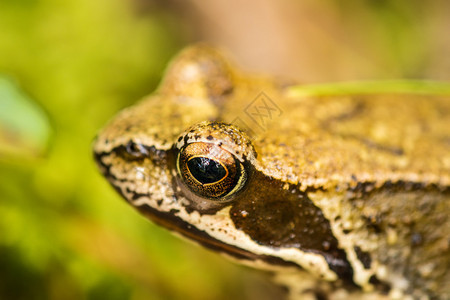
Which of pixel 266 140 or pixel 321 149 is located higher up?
pixel 321 149

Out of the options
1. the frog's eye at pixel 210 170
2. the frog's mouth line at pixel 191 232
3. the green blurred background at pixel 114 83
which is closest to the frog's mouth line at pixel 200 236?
the frog's mouth line at pixel 191 232

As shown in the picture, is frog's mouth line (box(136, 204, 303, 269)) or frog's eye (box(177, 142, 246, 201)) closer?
frog's eye (box(177, 142, 246, 201))

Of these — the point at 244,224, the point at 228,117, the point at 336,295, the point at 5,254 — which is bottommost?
the point at 5,254

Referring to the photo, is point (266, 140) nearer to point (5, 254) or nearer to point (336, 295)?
point (336, 295)

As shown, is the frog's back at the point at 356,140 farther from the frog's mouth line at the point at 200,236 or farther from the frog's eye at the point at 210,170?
the frog's mouth line at the point at 200,236

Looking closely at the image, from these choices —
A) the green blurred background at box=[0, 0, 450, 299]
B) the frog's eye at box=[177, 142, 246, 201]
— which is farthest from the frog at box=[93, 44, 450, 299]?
the green blurred background at box=[0, 0, 450, 299]

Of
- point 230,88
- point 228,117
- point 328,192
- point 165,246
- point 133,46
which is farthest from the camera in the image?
point 133,46

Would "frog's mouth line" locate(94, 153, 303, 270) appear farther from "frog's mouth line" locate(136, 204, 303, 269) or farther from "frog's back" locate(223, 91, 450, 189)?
"frog's back" locate(223, 91, 450, 189)

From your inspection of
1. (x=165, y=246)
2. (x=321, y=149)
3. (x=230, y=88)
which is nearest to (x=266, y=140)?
(x=321, y=149)
